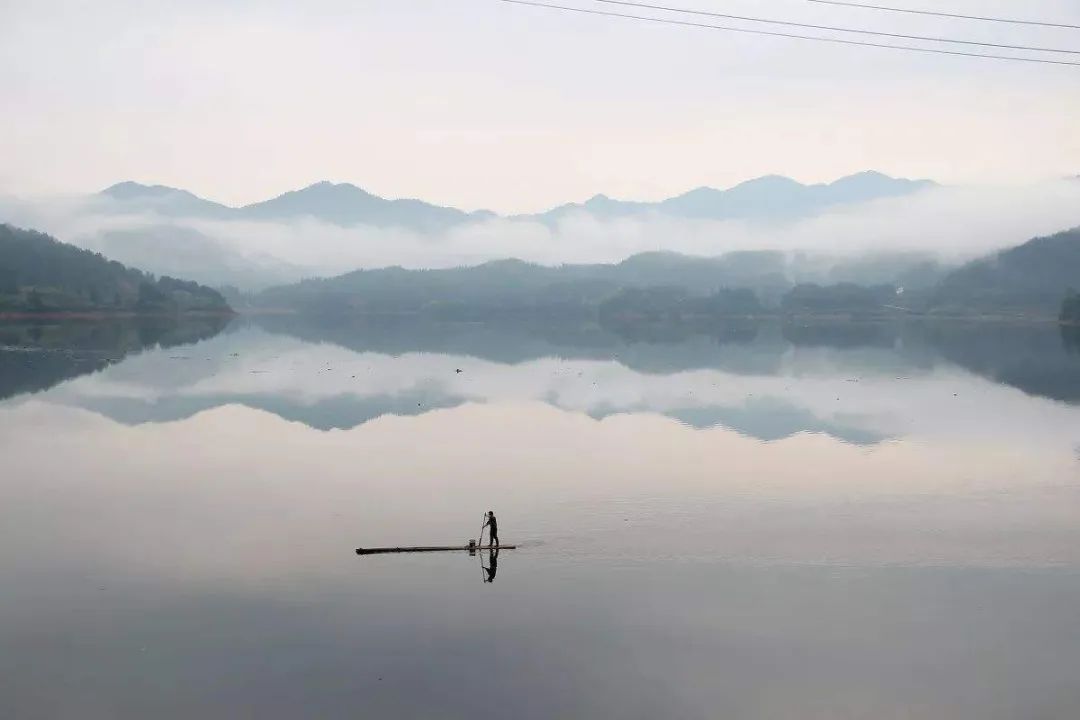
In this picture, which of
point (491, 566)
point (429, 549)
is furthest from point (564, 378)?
point (491, 566)

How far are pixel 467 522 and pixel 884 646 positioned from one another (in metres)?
13.9

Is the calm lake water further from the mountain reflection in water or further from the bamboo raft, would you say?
the mountain reflection in water

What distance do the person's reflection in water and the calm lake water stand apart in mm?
216

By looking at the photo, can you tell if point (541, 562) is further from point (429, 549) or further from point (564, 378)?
point (564, 378)

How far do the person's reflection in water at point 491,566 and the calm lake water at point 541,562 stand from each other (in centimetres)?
22

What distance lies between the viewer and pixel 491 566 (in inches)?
985

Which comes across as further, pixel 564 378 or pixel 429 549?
pixel 564 378

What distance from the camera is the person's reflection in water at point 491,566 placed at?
24.0m

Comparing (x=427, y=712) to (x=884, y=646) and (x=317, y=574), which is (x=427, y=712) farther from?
(x=884, y=646)

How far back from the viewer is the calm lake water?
59.2 ft

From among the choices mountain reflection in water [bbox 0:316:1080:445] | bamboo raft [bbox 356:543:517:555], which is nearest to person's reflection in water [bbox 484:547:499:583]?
bamboo raft [bbox 356:543:517:555]

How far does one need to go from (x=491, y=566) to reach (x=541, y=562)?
144cm

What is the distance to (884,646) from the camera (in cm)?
1997

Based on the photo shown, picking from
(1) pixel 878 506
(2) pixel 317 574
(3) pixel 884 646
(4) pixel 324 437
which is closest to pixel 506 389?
(4) pixel 324 437
